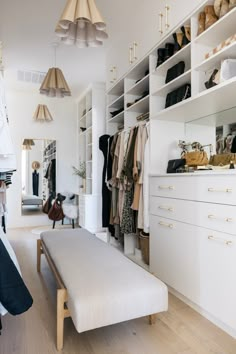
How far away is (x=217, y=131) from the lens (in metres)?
2.45

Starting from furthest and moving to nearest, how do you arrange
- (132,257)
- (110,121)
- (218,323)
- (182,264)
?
(110,121), (132,257), (182,264), (218,323)

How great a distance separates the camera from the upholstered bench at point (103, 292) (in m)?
1.33

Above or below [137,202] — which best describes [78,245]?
below

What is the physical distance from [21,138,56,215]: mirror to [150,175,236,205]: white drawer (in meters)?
3.59

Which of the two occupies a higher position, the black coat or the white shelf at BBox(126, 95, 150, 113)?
the white shelf at BBox(126, 95, 150, 113)

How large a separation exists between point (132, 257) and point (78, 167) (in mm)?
2998

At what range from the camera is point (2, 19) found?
2.85 m

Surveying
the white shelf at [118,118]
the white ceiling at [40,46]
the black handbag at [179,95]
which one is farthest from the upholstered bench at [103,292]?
the white ceiling at [40,46]

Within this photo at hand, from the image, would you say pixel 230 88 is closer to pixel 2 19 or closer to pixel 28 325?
pixel 28 325

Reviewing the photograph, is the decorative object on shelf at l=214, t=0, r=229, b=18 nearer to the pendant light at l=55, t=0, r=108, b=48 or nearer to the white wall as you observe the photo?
the pendant light at l=55, t=0, r=108, b=48

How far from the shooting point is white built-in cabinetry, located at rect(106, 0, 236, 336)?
1.60m

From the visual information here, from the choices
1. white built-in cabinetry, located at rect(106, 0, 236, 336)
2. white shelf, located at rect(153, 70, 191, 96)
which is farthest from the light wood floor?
white shelf, located at rect(153, 70, 191, 96)

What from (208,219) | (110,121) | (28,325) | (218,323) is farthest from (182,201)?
(110,121)

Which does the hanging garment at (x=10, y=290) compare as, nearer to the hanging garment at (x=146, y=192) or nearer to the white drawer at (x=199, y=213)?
the white drawer at (x=199, y=213)
